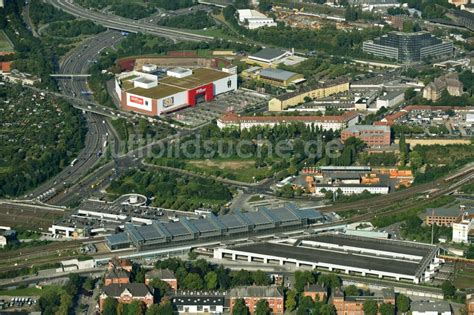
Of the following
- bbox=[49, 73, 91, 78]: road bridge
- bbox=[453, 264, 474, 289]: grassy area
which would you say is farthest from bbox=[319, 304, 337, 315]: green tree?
bbox=[49, 73, 91, 78]: road bridge

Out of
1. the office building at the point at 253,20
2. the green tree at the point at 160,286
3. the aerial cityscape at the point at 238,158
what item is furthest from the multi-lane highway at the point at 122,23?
the green tree at the point at 160,286

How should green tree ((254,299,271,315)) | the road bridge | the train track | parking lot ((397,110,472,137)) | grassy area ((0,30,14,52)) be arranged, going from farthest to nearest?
1. grassy area ((0,30,14,52))
2. the road bridge
3. parking lot ((397,110,472,137))
4. the train track
5. green tree ((254,299,271,315))

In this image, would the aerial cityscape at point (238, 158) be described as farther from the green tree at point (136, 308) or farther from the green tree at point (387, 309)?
the green tree at point (387, 309)

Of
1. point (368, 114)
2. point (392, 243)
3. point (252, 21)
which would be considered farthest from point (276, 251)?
point (252, 21)

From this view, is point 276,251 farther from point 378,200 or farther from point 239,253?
point 378,200

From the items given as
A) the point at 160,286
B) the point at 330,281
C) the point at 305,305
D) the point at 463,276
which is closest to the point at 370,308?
the point at 305,305

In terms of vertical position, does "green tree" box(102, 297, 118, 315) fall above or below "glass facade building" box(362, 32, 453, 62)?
above

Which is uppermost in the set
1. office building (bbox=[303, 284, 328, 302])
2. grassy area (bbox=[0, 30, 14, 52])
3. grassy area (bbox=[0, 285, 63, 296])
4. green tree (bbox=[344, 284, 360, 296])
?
office building (bbox=[303, 284, 328, 302])

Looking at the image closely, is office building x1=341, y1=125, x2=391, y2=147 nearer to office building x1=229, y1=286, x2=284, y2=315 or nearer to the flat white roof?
office building x1=229, y1=286, x2=284, y2=315
